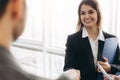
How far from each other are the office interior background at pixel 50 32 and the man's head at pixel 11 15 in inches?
79.0

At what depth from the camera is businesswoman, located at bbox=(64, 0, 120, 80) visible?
5.32 feet

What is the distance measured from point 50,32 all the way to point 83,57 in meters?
1.28

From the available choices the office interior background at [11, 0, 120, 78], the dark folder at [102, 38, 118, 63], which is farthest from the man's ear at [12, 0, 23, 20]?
the office interior background at [11, 0, 120, 78]

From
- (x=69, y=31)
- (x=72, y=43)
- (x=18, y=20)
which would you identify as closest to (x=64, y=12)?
(x=69, y=31)

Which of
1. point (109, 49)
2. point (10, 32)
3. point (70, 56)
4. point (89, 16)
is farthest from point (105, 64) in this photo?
point (10, 32)

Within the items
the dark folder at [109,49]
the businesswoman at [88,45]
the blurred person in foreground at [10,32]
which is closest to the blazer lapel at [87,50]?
the businesswoman at [88,45]

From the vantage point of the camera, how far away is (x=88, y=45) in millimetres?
1665

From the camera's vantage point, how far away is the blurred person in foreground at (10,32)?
1.16ft

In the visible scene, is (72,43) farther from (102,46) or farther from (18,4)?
(18,4)

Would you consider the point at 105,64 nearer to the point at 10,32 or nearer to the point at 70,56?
the point at 70,56

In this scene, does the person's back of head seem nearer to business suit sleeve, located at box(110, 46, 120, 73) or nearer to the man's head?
the man's head

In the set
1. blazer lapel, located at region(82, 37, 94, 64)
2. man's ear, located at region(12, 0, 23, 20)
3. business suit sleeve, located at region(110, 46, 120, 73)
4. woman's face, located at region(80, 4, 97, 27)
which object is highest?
man's ear, located at region(12, 0, 23, 20)

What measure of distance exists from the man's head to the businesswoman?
1282 mm

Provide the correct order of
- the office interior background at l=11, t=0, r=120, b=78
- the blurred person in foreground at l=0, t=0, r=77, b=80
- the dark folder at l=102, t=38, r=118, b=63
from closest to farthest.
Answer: the blurred person in foreground at l=0, t=0, r=77, b=80
the dark folder at l=102, t=38, r=118, b=63
the office interior background at l=11, t=0, r=120, b=78
